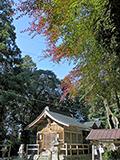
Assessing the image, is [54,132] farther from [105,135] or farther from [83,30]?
[83,30]

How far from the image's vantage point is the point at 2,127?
105 feet

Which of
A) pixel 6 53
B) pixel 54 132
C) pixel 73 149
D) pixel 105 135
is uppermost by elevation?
pixel 6 53

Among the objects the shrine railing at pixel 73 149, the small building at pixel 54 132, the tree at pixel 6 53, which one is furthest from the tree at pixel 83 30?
the tree at pixel 6 53

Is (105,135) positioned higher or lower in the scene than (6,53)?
lower

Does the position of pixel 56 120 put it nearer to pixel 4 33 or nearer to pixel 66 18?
pixel 4 33

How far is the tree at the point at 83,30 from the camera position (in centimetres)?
447

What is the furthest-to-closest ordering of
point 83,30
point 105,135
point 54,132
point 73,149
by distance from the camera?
point 54,132
point 73,149
point 105,135
point 83,30

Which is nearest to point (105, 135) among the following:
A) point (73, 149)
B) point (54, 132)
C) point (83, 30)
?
point (73, 149)

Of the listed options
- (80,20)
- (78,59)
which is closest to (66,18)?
(80,20)

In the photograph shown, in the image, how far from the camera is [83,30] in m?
5.71

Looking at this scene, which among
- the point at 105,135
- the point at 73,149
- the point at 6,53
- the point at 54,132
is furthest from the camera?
the point at 6,53

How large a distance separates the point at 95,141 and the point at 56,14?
1538cm

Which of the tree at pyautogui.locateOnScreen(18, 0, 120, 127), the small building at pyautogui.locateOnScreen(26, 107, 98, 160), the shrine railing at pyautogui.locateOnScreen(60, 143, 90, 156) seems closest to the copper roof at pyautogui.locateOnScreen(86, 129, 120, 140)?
the shrine railing at pyautogui.locateOnScreen(60, 143, 90, 156)

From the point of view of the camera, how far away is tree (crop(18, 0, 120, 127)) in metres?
4.47
